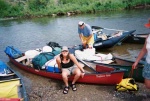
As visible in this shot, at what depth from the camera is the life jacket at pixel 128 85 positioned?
6.91m

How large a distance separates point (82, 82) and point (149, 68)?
9.91 ft

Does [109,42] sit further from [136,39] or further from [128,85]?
[128,85]

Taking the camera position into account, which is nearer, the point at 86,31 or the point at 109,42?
the point at 86,31

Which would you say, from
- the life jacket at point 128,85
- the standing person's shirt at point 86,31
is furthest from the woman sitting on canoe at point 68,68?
the standing person's shirt at point 86,31

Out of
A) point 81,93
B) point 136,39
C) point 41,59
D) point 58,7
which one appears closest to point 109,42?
point 136,39

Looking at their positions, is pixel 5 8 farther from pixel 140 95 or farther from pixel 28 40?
pixel 140 95

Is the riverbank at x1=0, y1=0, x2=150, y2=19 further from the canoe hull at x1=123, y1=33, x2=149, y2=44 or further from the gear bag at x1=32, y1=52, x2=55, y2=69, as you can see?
the gear bag at x1=32, y1=52, x2=55, y2=69

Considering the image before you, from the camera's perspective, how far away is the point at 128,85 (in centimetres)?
695

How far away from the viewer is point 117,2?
33594 mm

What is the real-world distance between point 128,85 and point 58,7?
28.4 metres

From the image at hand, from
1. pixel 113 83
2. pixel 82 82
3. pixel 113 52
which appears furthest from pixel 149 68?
pixel 113 52

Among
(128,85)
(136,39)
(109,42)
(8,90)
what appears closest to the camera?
(8,90)

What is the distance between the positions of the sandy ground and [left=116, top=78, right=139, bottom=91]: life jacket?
0.42 ft

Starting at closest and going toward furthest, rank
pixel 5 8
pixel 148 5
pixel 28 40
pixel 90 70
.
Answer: pixel 90 70
pixel 28 40
pixel 148 5
pixel 5 8
